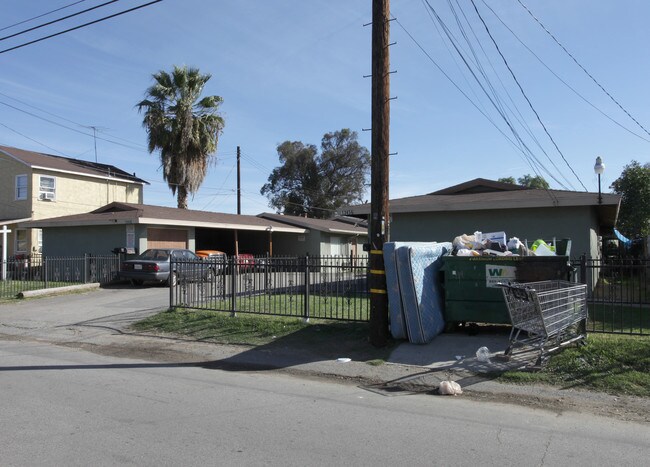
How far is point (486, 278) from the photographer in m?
8.63

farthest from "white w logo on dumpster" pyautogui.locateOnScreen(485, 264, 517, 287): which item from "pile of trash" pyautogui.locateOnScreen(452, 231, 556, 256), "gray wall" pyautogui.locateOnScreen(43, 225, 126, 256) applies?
"gray wall" pyautogui.locateOnScreen(43, 225, 126, 256)

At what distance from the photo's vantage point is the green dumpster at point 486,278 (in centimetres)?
840

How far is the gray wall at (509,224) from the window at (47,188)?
1920cm

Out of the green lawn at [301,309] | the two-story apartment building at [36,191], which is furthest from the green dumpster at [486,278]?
the two-story apartment building at [36,191]

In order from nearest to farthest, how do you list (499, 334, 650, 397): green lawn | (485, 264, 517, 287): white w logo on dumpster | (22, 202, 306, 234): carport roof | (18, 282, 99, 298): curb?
1. (499, 334, 650, 397): green lawn
2. (485, 264, 517, 287): white w logo on dumpster
3. (18, 282, 99, 298): curb
4. (22, 202, 306, 234): carport roof

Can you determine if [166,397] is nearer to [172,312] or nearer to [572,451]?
[572,451]

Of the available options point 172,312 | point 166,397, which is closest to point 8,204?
point 172,312

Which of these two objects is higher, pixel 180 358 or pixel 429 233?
pixel 429 233

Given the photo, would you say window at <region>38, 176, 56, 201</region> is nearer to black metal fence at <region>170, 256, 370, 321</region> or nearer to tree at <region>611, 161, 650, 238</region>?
black metal fence at <region>170, 256, 370, 321</region>

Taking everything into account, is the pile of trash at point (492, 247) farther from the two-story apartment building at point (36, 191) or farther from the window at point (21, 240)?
A: the window at point (21, 240)

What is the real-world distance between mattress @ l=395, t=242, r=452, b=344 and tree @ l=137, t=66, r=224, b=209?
23196 mm

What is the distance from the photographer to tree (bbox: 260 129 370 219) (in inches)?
2254

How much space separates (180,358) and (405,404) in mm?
4251

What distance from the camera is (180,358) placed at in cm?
856
